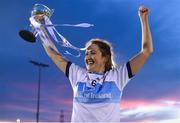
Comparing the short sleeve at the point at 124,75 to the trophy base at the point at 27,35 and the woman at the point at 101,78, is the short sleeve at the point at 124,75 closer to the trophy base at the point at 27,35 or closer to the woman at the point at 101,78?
the woman at the point at 101,78

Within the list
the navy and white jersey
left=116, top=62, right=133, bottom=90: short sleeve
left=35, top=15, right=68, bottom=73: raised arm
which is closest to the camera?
the navy and white jersey

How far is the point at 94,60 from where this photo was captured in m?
3.93

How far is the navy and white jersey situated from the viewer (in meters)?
3.68

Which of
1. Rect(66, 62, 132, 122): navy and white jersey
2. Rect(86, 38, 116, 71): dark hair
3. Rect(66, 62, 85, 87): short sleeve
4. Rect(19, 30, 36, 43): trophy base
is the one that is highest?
Rect(19, 30, 36, 43): trophy base

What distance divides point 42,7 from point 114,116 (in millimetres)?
1718

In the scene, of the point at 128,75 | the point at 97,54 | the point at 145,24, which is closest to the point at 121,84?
the point at 128,75

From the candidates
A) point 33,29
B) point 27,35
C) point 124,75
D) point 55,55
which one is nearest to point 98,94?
point 124,75

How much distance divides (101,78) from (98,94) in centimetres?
17

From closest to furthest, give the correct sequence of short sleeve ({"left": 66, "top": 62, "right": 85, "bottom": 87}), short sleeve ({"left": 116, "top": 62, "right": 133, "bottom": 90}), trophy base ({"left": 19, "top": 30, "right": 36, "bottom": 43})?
1. short sleeve ({"left": 116, "top": 62, "right": 133, "bottom": 90})
2. short sleeve ({"left": 66, "top": 62, "right": 85, "bottom": 87})
3. trophy base ({"left": 19, "top": 30, "right": 36, "bottom": 43})

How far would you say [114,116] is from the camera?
12.0 feet

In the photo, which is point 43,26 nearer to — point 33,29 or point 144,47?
point 33,29

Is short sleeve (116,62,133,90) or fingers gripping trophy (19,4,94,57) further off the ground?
fingers gripping trophy (19,4,94,57)

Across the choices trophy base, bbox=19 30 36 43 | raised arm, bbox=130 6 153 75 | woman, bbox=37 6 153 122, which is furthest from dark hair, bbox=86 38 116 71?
trophy base, bbox=19 30 36 43

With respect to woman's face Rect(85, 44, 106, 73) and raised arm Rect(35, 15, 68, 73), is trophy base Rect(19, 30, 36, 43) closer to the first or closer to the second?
raised arm Rect(35, 15, 68, 73)
